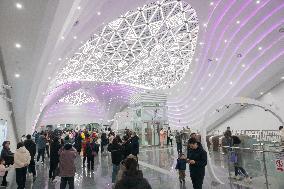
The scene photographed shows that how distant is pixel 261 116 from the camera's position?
26.2 meters

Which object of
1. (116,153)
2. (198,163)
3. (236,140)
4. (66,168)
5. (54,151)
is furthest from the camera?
(54,151)

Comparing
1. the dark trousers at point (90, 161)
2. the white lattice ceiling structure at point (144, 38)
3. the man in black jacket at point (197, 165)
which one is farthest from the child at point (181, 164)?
the white lattice ceiling structure at point (144, 38)

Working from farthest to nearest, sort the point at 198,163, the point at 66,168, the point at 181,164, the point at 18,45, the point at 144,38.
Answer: the point at 144,38, the point at 18,45, the point at 181,164, the point at 66,168, the point at 198,163

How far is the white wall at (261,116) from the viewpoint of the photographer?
2397cm

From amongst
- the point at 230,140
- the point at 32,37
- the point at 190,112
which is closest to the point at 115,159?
the point at 230,140

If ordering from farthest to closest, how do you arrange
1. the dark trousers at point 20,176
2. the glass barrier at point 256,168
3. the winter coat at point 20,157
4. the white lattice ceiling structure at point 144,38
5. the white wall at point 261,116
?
1. the white lattice ceiling structure at point 144,38
2. the white wall at point 261,116
3. the dark trousers at point 20,176
4. the winter coat at point 20,157
5. the glass barrier at point 256,168

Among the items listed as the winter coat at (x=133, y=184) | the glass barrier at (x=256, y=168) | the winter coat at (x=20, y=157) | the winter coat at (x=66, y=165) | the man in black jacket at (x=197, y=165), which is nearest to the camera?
the winter coat at (x=133, y=184)

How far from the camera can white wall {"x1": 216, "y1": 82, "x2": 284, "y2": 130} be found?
23969 millimetres

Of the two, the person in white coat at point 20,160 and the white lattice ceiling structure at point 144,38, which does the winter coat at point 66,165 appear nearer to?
the person in white coat at point 20,160

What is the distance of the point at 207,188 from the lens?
8445 mm

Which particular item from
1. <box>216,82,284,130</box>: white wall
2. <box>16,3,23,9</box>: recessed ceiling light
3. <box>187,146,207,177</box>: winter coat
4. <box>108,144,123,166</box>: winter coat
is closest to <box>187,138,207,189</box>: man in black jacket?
<box>187,146,207,177</box>: winter coat

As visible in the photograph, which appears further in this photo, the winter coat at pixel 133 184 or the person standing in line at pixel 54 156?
the person standing in line at pixel 54 156

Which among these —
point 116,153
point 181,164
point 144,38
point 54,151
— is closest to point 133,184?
point 181,164

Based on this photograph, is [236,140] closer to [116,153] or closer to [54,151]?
[116,153]
